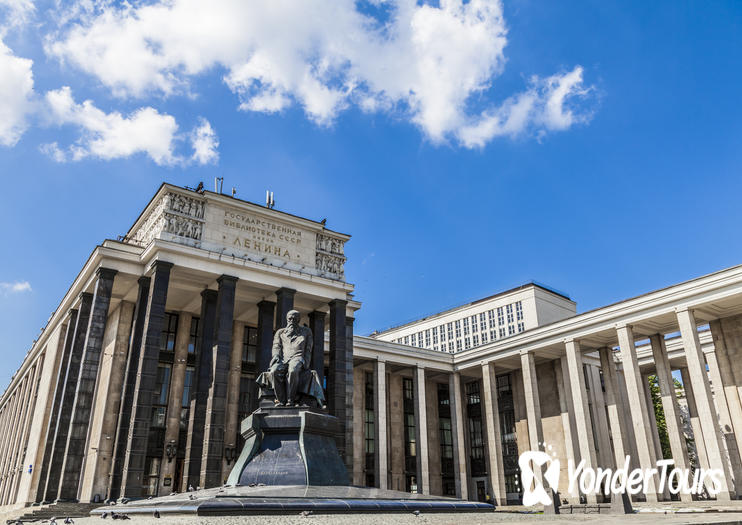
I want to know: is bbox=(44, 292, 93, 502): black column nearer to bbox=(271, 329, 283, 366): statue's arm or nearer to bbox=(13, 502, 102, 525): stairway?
bbox=(13, 502, 102, 525): stairway

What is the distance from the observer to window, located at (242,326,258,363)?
42463mm

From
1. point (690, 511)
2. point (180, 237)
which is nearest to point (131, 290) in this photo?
point (180, 237)

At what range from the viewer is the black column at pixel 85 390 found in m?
30.2

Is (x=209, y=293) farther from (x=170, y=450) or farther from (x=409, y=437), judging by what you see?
(x=409, y=437)

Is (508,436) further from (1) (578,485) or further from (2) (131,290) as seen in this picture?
(2) (131,290)

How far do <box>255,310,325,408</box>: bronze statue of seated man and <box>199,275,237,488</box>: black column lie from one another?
17.3m

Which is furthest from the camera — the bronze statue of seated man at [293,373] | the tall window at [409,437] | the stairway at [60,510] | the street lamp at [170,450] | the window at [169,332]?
the tall window at [409,437]

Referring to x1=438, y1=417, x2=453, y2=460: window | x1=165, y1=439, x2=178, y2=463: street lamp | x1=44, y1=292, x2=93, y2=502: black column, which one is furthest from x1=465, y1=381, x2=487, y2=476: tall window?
x1=44, y1=292, x2=93, y2=502: black column

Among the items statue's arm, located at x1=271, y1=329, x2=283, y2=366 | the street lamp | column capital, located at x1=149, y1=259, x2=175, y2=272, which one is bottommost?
the street lamp

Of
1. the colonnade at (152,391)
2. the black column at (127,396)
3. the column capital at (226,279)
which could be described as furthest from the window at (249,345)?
the black column at (127,396)

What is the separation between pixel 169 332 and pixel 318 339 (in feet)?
35.8

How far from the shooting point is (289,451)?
49.5 feet

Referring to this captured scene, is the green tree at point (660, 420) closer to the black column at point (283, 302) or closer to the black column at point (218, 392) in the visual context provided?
the black column at point (283, 302)

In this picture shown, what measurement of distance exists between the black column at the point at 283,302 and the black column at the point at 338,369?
358cm
